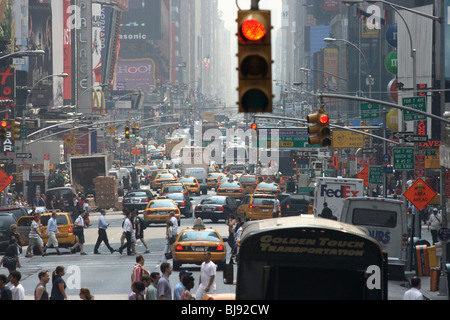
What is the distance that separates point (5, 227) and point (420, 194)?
51.1ft

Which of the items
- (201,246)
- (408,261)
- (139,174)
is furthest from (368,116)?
(139,174)

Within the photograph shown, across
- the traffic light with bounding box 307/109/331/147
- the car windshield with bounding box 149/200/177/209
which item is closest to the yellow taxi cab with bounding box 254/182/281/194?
the car windshield with bounding box 149/200/177/209

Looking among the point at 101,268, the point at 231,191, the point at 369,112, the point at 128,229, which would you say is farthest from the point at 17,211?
the point at 231,191

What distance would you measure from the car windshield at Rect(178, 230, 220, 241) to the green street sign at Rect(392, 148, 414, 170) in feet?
28.1

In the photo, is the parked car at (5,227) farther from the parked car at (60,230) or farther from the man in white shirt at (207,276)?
the man in white shirt at (207,276)

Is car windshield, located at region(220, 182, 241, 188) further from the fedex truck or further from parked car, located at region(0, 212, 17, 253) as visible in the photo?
parked car, located at region(0, 212, 17, 253)

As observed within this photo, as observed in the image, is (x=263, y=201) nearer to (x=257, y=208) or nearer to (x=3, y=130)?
(x=257, y=208)

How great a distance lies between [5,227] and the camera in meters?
35.4

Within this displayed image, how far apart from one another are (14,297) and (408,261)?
1652cm

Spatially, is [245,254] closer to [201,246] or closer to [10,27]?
[201,246]

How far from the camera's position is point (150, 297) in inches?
687

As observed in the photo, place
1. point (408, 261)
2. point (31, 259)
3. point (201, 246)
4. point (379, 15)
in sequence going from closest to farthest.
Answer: point (201, 246), point (408, 261), point (31, 259), point (379, 15)

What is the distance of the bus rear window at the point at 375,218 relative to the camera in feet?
91.1

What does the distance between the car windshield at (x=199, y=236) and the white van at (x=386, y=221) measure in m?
3.95
